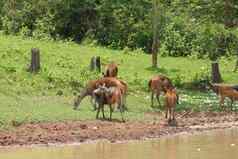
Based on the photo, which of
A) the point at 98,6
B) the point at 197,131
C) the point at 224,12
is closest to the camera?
the point at 197,131

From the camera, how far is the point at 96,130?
57.3ft

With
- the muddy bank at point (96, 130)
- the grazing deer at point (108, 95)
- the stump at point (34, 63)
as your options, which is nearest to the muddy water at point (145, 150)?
the muddy bank at point (96, 130)

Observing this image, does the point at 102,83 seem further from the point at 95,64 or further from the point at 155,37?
the point at 155,37

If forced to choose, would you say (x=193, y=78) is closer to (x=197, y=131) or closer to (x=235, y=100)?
(x=235, y=100)

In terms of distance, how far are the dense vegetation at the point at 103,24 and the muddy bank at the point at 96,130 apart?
17885mm

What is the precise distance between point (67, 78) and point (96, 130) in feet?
25.9

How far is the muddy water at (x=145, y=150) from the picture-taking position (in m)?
14.3

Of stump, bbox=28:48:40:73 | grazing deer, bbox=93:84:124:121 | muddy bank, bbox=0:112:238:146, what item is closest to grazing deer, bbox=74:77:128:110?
grazing deer, bbox=93:84:124:121

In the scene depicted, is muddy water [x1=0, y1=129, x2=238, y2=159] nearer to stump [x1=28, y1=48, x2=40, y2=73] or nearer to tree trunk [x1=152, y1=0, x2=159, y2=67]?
stump [x1=28, y1=48, x2=40, y2=73]

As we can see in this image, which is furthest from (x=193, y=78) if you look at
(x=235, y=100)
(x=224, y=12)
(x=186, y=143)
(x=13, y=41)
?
(x=186, y=143)

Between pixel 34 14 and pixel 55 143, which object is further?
pixel 34 14

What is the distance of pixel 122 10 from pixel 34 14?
544cm

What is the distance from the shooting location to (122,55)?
35.1m

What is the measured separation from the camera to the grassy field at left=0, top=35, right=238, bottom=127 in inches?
765
